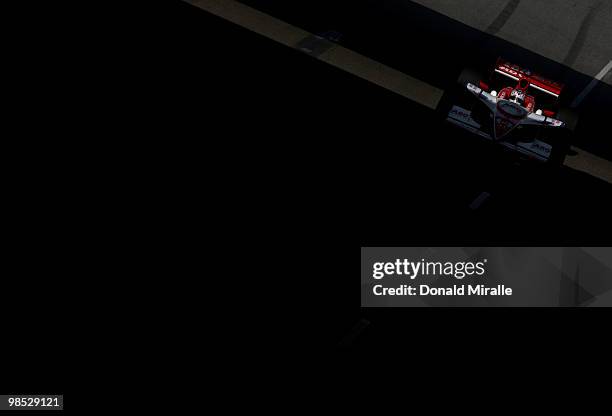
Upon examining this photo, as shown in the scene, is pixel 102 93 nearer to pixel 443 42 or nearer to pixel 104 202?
pixel 104 202

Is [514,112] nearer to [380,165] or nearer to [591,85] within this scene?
[380,165]

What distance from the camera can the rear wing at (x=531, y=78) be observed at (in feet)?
40.1

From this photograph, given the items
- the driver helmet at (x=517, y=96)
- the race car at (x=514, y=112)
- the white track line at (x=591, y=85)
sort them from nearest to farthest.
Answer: the race car at (x=514, y=112)
the driver helmet at (x=517, y=96)
the white track line at (x=591, y=85)

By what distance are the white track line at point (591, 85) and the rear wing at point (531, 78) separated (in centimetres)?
168

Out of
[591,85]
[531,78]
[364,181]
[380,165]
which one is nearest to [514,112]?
[531,78]

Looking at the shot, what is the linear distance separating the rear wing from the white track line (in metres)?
1.68

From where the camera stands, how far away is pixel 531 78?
1233 cm

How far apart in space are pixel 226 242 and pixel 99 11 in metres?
6.57

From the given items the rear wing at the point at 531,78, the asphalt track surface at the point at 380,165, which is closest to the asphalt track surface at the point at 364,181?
the asphalt track surface at the point at 380,165

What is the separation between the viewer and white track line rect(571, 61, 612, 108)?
45.3 feet

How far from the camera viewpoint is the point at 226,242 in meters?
9.72

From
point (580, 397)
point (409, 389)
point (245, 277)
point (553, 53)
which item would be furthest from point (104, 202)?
point (553, 53)

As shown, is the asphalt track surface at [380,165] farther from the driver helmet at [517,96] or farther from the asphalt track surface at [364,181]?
the driver helmet at [517,96]

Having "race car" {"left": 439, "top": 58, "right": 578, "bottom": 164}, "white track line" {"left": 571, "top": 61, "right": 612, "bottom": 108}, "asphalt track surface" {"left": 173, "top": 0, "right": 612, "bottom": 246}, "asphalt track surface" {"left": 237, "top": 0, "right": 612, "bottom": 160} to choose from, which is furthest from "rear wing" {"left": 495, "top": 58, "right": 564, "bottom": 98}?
"white track line" {"left": 571, "top": 61, "right": 612, "bottom": 108}
